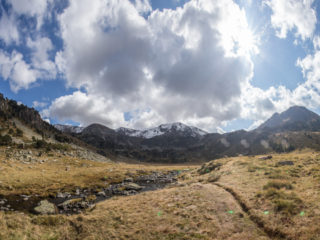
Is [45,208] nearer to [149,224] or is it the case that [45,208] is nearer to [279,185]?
[149,224]

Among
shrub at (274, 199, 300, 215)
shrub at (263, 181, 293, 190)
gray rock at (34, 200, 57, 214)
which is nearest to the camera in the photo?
shrub at (274, 199, 300, 215)

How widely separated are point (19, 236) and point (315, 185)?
29.5m

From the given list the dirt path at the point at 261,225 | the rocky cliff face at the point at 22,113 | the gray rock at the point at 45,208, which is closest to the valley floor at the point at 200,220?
the dirt path at the point at 261,225

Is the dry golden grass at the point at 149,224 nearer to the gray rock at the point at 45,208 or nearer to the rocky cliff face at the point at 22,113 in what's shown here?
the gray rock at the point at 45,208

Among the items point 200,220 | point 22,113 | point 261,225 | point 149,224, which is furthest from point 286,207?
point 22,113

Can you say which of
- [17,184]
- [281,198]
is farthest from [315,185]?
[17,184]

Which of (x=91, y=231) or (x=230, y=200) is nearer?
(x=91, y=231)

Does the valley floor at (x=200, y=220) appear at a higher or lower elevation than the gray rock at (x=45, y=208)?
higher

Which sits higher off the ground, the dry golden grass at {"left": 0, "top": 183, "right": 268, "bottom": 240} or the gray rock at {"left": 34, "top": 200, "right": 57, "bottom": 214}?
the dry golden grass at {"left": 0, "top": 183, "right": 268, "bottom": 240}

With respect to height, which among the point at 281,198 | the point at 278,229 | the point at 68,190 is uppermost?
the point at 281,198

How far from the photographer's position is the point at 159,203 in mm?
22672

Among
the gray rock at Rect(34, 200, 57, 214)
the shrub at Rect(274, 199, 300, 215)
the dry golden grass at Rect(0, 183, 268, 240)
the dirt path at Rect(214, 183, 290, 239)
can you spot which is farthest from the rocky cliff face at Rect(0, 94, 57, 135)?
the shrub at Rect(274, 199, 300, 215)

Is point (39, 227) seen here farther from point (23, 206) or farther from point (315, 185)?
point (315, 185)

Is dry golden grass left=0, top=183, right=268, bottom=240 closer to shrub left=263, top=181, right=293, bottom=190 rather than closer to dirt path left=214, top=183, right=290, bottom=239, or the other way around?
dirt path left=214, top=183, right=290, bottom=239
